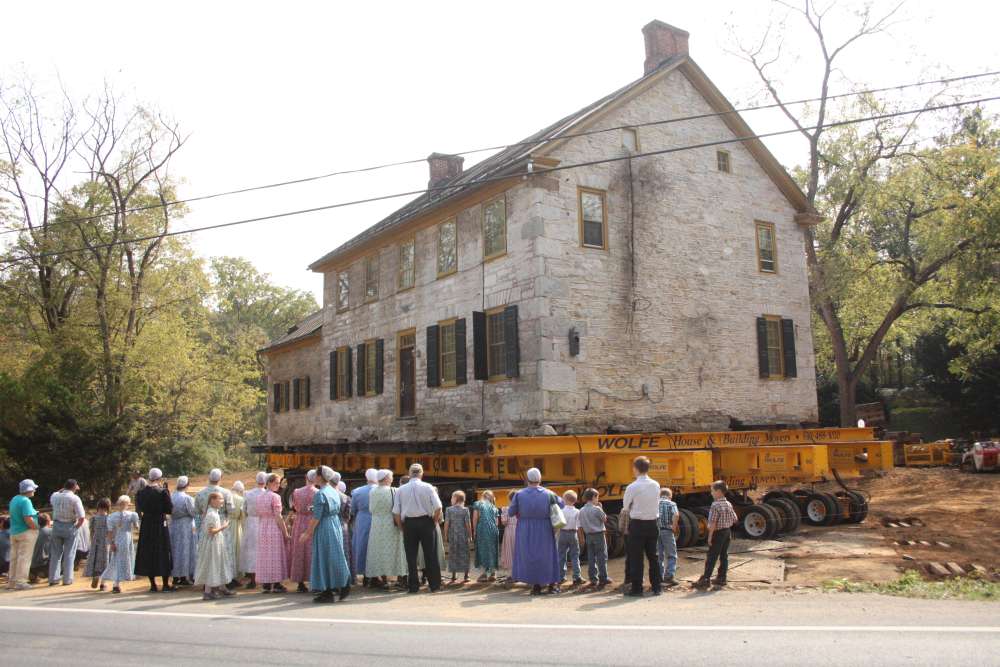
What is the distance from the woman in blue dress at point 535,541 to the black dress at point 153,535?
4.91 meters

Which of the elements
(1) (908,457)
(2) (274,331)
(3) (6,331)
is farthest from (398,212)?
(2) (274,331)

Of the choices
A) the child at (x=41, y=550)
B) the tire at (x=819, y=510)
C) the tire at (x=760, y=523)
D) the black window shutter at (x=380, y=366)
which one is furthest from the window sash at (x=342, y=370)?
the tire at (x=819, y=510)

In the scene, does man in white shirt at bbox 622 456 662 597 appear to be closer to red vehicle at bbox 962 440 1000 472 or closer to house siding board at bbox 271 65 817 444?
house siding board at bbox 271 65 817 444

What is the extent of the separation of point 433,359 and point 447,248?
9.26 ft

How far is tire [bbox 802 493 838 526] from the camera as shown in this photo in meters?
16.1

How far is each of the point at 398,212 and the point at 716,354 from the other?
12.0 m

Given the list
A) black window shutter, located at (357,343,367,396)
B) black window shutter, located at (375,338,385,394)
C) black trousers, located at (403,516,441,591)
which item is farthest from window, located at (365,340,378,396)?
black trousers, located at (403,516,441,591)

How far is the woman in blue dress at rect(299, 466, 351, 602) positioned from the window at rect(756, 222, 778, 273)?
558 inches

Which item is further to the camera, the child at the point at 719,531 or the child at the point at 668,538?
the child at the point at 668,538

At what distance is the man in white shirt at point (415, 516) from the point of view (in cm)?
1003

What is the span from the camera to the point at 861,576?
11.0 metres

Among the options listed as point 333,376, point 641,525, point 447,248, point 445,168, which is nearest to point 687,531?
point 641,525

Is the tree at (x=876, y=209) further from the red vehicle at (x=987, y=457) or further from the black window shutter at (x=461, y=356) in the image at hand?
the black window shutter at (x=461, y=356)

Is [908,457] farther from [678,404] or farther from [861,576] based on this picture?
[861,576]
